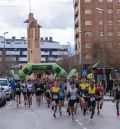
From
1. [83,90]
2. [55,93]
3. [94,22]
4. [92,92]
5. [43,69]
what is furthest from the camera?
[94,22]

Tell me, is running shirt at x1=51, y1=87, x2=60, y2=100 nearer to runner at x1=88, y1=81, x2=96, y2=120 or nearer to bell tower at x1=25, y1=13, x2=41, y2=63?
runner at x1=88, y1=81, x2=96, y2=120

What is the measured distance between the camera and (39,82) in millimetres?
40938

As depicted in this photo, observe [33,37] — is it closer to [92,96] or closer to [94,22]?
[94,22]

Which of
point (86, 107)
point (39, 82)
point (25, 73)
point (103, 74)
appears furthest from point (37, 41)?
point (86, 107)

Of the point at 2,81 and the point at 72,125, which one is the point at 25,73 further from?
the point at 72,125

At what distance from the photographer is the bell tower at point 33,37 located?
4599 inches

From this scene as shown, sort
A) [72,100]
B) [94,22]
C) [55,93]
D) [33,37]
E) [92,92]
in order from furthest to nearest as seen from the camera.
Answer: [94,22] < [33,37] < [55,93] < [92,92] < [72,100]

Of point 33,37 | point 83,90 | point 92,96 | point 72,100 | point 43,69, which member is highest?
point 33,37

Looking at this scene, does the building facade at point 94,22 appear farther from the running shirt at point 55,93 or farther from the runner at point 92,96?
the runner at point 92,96

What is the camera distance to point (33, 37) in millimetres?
119000

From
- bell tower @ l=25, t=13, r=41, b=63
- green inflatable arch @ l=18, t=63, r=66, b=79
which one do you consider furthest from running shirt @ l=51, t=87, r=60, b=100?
bell tower @ l=25, t=13, r=41, b=63

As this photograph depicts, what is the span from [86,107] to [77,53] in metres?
95.7

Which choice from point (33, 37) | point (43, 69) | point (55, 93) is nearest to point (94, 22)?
point (33, 37)

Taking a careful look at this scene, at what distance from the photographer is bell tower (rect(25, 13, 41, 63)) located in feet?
383
